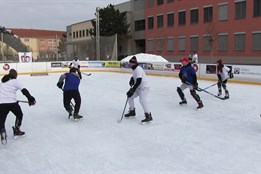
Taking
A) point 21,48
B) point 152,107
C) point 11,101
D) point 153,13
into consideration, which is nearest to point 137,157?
point 11,101

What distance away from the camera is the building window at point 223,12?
29.7m

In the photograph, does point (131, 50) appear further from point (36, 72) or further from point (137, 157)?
point (137, 157)

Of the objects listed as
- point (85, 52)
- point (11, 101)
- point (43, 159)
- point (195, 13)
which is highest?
point (195, 13)

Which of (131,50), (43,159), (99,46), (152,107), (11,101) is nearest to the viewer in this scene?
(43,159)

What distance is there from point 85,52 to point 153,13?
53.8ft

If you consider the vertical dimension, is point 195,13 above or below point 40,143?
above

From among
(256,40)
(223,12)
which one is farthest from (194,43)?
(256,40)

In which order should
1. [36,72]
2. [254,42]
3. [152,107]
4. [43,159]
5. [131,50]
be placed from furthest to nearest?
[131,50]
[254,42]
[36,72]
[152,107]
[43,159]

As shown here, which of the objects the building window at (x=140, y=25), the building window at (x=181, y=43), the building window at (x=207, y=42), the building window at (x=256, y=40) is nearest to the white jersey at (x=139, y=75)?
the building window at (x=256, y=40)

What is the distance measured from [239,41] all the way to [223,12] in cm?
341

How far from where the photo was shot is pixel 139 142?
195 inches

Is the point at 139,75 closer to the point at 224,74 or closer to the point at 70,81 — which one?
the point at 70,81

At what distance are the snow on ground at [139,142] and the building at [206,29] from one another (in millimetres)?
A: 21305

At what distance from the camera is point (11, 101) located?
15.8ft
